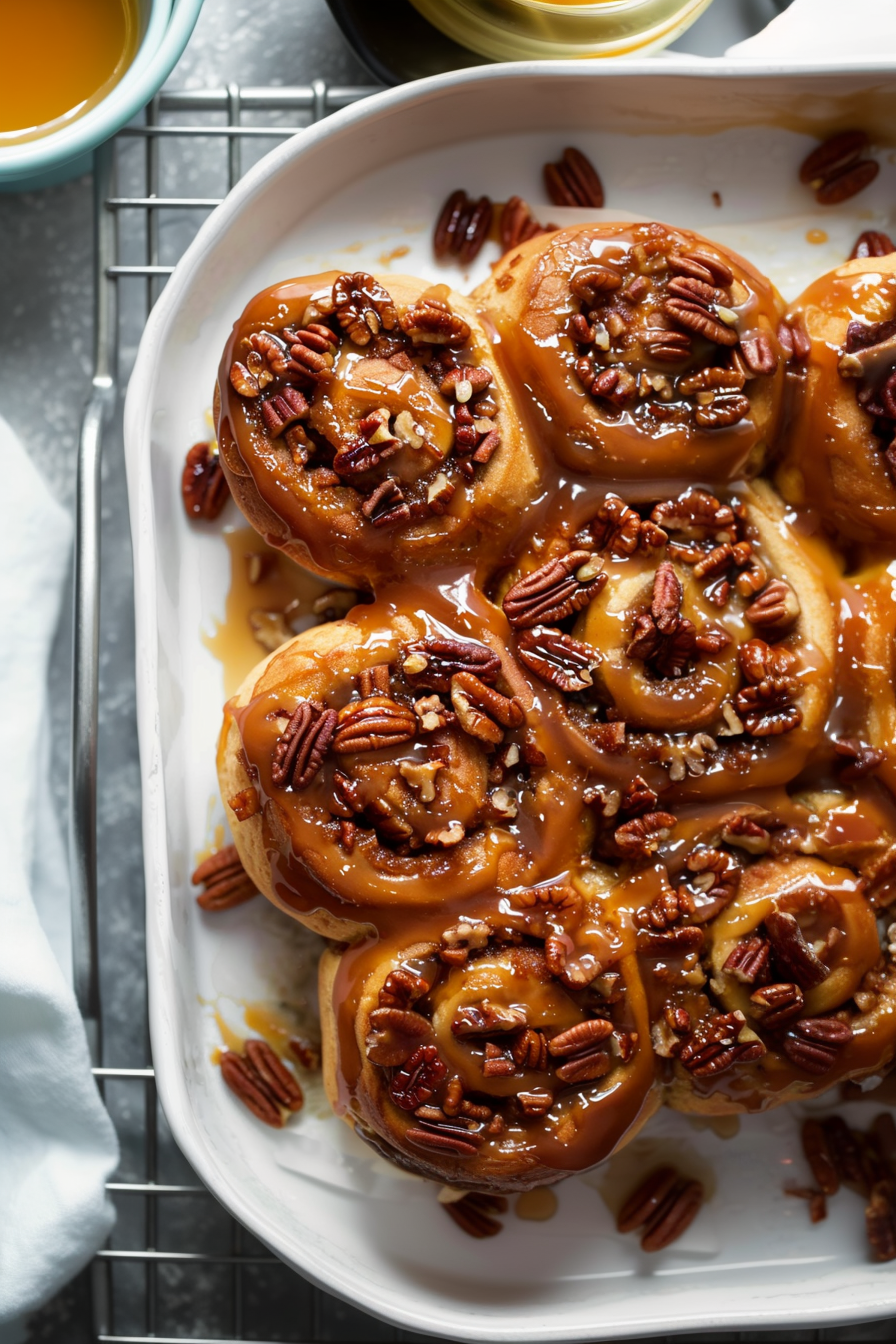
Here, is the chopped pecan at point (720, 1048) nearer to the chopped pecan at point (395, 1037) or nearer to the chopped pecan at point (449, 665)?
the chopped pecan at point (395, 1037)

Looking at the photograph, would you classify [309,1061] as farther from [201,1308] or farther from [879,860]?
[879,860]

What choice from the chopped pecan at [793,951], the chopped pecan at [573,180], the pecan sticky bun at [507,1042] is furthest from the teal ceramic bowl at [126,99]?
the chopped pecan at [793,951]

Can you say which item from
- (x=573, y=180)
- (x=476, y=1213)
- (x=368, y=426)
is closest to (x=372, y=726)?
(x=368, y=426)

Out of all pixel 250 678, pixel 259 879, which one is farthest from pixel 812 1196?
pixel 250 678

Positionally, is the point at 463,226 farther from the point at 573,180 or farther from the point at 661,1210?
the point at 661,1210

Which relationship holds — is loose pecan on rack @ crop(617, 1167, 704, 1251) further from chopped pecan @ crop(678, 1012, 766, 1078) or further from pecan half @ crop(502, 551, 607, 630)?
pecan half @ crop(502, 551, 607, 630)
